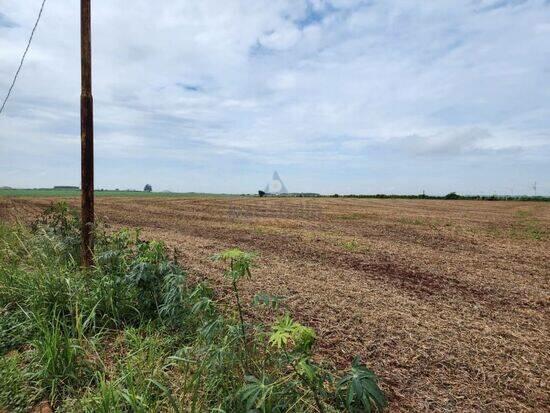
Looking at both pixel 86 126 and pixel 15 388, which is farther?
pixel 86 126

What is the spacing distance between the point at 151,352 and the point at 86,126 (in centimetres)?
407

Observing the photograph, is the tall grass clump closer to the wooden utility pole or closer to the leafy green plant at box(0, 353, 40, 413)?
the leafy green plant at box(0, 353, 40, 413)

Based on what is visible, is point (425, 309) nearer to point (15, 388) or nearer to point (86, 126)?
point (15, 388)

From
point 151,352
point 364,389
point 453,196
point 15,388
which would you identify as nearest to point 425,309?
point 364,389

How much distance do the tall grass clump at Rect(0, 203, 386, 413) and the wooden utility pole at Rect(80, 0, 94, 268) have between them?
1.81 feet

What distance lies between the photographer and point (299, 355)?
2.55m

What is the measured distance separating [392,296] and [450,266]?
349 cm

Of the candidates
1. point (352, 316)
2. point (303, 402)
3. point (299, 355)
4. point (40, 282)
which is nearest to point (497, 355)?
point (352, 316)

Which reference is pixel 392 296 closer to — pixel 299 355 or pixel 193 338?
pixel 193 338

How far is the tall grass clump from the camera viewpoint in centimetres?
276

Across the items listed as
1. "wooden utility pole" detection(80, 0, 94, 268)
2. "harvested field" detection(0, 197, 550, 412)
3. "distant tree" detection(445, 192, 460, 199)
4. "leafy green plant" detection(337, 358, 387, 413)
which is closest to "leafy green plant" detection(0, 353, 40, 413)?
"harvested field" detection(0, 197, 550, 412)

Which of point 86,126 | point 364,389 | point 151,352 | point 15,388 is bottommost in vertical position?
point 15,388

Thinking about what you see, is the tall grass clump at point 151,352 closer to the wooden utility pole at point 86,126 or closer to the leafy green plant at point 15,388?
the leafy green plant at point 15,388

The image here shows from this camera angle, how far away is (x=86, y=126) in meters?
Answer: 5.91
